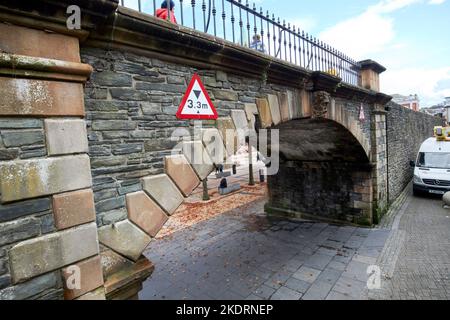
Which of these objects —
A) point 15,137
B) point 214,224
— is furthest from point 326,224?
point 15,137

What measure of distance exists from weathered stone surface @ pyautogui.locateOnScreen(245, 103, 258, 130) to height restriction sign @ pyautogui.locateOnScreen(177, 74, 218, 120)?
2.08 feet

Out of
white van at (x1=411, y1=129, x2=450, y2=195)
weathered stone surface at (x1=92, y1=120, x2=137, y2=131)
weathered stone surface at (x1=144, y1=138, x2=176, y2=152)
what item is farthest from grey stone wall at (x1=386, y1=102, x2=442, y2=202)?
weathered stone surface at (x1=92, y1=120, x2=137, y2=131)

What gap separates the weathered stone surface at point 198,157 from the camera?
3.04m

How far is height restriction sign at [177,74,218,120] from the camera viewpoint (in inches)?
119

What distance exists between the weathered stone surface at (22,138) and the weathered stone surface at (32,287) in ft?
3.31

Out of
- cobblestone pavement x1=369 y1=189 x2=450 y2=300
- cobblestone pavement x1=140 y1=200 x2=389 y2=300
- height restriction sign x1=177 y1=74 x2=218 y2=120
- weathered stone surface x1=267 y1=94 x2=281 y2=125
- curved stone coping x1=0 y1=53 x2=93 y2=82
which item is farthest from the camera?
cobblestone pavement x1=140 y1=200 x2=389 y2=300

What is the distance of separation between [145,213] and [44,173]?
1045mm

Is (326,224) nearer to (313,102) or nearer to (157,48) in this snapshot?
(313,102)

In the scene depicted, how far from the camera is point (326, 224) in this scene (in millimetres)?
8977

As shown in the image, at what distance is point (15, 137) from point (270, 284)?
16.9 feet

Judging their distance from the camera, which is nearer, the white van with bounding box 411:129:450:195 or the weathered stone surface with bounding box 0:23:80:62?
the weathered stone surface with bounding box 0:23:80:62

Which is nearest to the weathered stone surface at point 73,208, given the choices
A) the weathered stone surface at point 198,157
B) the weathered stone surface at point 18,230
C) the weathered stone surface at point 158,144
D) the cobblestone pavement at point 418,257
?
the weathered stone surface at point 18,230

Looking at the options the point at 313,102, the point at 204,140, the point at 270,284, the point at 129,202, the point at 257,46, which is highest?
the point at 257,46

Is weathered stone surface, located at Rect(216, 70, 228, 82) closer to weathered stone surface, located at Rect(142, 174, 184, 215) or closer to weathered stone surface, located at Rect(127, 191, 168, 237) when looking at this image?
weathered stone surface, located at Rect(142, 174, 184, 215)
